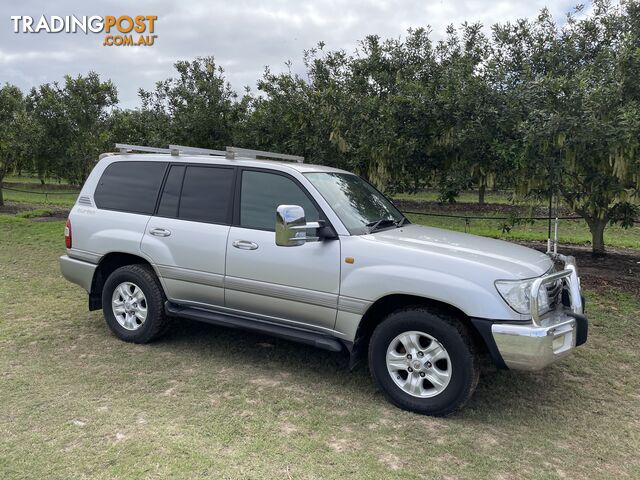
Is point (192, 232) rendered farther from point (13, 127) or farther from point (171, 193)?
point (13, 127)

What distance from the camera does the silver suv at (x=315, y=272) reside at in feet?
12.2

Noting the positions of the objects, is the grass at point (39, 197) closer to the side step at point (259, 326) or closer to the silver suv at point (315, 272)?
the silver suv at point (315, 272)

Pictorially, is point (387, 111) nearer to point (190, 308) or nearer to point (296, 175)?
point (296, 175)

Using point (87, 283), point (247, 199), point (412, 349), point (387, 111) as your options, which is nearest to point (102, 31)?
point (387, 111)

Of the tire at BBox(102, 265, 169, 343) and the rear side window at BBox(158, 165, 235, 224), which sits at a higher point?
the rear side window at BBox(158, 165, 235, 224)

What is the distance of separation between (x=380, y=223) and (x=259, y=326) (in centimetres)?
135

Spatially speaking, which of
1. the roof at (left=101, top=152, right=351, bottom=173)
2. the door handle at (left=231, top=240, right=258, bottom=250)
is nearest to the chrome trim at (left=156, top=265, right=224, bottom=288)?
the door handle at (left=231, top=240, right=258, bottom=250)

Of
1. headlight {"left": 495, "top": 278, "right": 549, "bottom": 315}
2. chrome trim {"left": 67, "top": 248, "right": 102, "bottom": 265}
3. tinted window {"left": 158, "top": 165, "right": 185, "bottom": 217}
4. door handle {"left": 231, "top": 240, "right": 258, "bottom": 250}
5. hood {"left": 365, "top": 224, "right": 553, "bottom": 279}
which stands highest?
tinted window {"left": 158, "top": 165, "right": 185, "bottom": 217}

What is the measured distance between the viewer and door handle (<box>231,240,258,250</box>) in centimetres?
448

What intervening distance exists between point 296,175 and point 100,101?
1431 centimetres

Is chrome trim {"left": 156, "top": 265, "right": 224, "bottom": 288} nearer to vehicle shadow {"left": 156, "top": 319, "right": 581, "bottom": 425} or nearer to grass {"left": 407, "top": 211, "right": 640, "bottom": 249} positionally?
vehicle shadow {"left": 156, "top": 319, "right": 581, "bottom": 425}

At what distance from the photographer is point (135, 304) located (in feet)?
17.1

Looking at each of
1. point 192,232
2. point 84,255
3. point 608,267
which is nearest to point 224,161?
point 192,232

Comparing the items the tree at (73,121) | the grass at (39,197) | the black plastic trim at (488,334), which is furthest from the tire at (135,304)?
the grass at (39,197)
